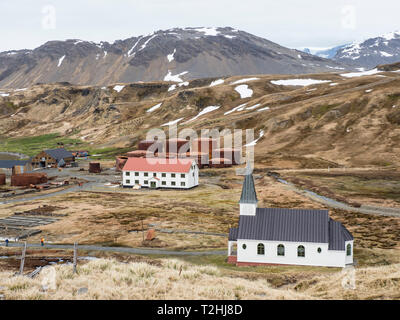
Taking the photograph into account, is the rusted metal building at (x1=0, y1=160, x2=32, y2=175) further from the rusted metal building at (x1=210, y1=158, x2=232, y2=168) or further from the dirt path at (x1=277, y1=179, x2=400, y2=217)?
the dirt path at (x1=277, y1=179, x2=400, y2=217)

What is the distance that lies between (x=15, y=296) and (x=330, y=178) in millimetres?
92576

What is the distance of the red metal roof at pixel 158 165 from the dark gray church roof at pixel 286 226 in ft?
185

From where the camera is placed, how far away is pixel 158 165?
105 m

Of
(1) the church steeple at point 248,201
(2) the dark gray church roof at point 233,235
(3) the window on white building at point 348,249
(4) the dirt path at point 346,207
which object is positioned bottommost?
(4) the dirt path at point 346,207

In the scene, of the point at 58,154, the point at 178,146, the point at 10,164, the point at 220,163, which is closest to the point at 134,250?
the point at 220,163

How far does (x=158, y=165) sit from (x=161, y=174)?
2.86 m

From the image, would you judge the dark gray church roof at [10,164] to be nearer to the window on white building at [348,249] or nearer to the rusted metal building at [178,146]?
the rusted metal building at [178,146]

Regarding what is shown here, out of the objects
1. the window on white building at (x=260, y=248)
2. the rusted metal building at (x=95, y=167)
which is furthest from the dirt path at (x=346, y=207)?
the rusted metal building at (x=95, y=167)

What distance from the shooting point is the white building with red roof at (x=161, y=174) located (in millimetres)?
101312

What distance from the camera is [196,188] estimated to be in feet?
332

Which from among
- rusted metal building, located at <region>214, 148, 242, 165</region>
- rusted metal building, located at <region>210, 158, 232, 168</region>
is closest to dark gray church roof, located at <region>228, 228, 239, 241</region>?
rusted metal building, located at <region>210, 158, 232, 168</region>

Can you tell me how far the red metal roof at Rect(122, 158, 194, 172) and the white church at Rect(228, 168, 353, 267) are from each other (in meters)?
56.8

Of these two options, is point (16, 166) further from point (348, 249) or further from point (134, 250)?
point (348, 249)
